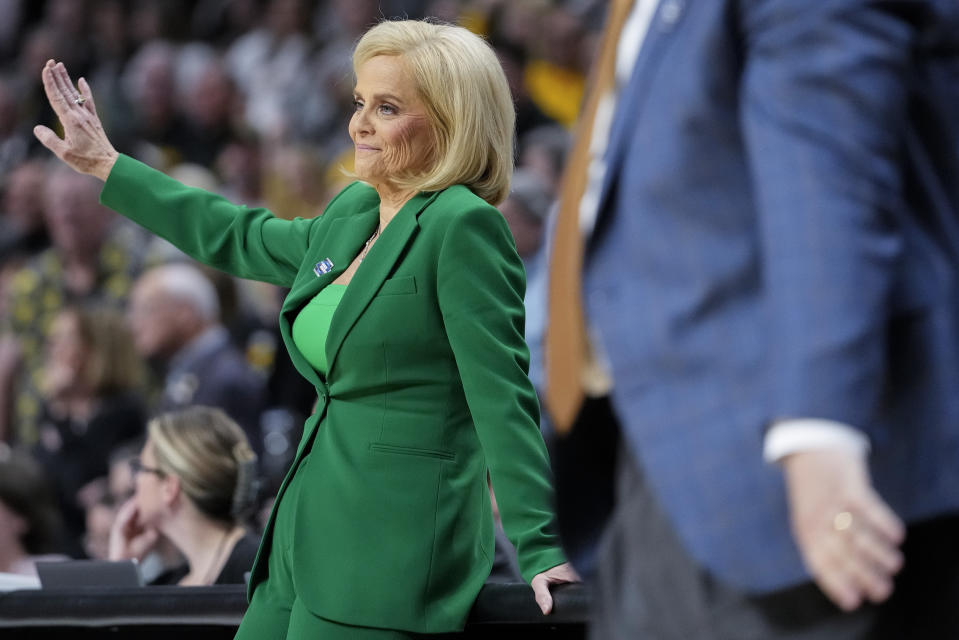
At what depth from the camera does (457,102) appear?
2213 millimetres

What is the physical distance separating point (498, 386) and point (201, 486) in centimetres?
158

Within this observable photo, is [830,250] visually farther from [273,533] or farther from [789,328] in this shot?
[273,533]

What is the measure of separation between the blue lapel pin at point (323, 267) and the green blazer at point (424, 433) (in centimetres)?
13

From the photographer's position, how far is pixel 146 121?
9.29 meters

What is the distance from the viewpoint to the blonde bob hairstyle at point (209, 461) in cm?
336

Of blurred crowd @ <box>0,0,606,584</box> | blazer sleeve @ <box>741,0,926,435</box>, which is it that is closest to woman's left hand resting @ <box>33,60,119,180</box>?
blurred crowd @ <box>0,0,606,584</box>

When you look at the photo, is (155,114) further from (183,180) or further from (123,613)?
(123,613)

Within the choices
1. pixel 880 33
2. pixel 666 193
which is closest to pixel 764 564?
pixel 666 193

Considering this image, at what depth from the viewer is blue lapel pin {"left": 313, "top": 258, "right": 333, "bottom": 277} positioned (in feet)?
7.39

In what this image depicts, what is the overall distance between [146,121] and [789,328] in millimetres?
8594

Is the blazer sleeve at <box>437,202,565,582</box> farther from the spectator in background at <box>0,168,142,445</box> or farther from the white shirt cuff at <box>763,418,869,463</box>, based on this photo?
the spectator in background at <box>0,168,142,445</box>

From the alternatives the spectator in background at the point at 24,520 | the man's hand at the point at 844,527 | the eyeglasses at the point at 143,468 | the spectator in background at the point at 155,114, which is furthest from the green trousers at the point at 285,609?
the spectator in background at the point at 155,114

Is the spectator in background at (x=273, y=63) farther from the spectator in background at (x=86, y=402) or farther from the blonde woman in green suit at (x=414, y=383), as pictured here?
the blonde woman in green suit at (x=414, y=383)

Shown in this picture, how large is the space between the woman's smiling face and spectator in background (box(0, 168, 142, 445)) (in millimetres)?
4508
